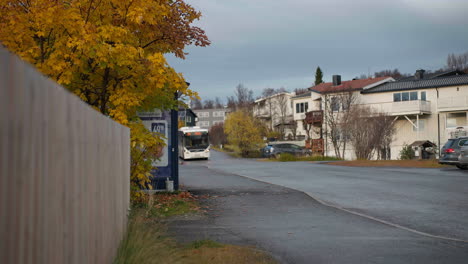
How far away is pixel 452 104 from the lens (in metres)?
53.6

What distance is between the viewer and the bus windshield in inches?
2046

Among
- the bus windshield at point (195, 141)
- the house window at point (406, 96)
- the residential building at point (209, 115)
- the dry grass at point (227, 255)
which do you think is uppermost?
the residential building at point (209, 115)

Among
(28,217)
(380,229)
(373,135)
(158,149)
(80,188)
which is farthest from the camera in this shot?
(373,135)

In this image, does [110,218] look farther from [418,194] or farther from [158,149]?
[418,194]

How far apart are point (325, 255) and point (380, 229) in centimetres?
257

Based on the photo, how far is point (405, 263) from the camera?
258 inches

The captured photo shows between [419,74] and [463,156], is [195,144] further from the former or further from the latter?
→ [463,156]

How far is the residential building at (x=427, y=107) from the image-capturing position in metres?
54.5

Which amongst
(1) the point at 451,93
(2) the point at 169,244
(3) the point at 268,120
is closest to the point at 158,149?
(2) the point at 169,244

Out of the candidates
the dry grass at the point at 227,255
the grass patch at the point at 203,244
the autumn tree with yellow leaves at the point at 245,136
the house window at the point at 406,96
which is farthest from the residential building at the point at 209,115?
the dry grass at the point at 227,255

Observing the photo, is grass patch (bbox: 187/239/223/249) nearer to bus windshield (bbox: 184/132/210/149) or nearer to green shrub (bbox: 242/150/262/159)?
bus windshield (bbox: 184/132/210/149)

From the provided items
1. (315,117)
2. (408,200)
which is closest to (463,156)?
(408,200)

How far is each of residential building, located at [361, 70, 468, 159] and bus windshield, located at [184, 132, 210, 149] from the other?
17915mm

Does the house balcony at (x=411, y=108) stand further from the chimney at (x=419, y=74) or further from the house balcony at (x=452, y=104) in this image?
the chimney at (x=419, y=74)
